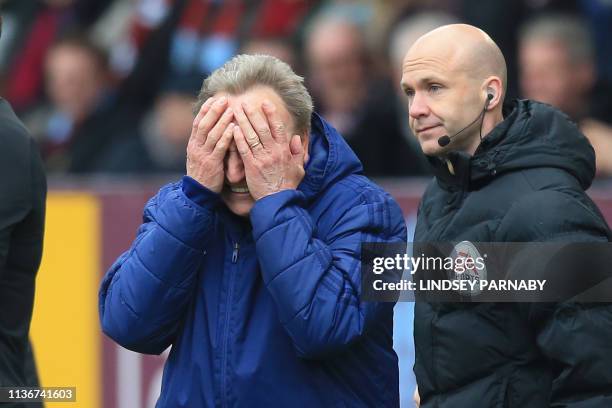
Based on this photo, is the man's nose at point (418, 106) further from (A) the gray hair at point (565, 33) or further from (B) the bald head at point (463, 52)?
(A) the gray hair at point (565, 33)

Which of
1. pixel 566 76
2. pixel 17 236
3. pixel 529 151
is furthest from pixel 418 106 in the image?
pixel 566 76

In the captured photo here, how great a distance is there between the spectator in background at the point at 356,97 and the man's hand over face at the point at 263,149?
3999 millimetres

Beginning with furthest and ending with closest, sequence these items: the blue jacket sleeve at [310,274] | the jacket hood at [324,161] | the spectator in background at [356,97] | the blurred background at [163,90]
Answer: the spectator in background at [356,97] → the blurred background at [163,90] → the jacket hood at [324,161] → the blue jacket sleeve at [310,274]

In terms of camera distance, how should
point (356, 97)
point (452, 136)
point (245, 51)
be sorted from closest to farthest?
point (452, 136) < point (356, 97) < point (245, 51)

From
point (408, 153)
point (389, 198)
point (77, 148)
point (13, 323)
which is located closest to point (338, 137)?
point (389, 198)

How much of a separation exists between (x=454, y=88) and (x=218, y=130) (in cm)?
69

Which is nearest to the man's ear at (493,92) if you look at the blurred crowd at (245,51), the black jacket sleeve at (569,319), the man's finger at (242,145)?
the black jacket sleeve at (569,319)

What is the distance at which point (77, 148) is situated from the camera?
8164 millimetres

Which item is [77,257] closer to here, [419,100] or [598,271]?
[419,100]

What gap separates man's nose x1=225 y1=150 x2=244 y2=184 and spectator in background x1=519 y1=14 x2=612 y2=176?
3.58 metres

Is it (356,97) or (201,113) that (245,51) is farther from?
(201,113)

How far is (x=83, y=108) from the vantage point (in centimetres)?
823

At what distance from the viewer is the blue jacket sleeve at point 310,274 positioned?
2941 mm

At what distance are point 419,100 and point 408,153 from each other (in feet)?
12.2
